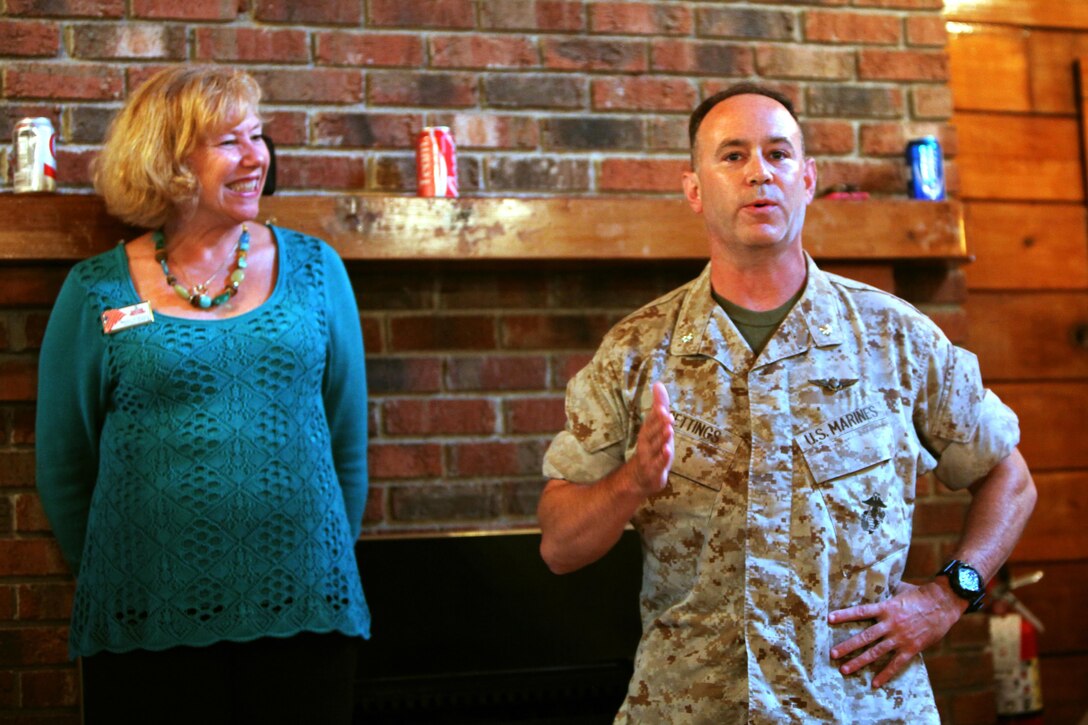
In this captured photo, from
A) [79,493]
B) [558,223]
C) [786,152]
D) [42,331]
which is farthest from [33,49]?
[786,152]

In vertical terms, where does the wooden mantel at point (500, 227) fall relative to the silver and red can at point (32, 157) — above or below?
below

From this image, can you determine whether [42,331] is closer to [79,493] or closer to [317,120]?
[79,493]

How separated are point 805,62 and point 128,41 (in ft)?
4.87

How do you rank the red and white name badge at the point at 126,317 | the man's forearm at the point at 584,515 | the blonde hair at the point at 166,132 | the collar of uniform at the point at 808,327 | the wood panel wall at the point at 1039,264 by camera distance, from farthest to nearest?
the wood panel wall at the point at 1039,264 → the blonde hair at the point at 166,132 → the red and white name badge at the point at 126,317 → the collar of uniform at the point at 808,327 → the man's forearm at the point at 584,515

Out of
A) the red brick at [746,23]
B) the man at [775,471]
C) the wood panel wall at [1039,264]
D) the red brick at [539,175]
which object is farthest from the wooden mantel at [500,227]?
the man at [775,471]

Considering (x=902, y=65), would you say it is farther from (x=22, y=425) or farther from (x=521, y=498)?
(x=22, y=425)

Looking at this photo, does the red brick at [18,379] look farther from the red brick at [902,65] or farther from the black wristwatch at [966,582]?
the red brick at [902,65]

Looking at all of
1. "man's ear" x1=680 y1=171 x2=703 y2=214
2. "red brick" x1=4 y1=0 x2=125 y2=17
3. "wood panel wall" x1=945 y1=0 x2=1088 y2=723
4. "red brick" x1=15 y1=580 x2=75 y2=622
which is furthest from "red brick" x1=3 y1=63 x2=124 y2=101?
"wood panel wall" x1=945 y1=0 x2=1088 y2=723

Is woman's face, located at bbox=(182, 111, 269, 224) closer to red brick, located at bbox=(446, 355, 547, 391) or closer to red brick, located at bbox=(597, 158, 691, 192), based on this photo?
red brick, located at bbox=(446, 355, 547, 391)

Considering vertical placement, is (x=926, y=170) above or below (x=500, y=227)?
above

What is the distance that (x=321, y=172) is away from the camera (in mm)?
2422

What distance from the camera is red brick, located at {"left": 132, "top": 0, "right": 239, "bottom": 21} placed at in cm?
238

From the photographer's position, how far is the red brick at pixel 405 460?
2414mm

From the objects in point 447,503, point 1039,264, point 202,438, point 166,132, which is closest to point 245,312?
point 202,438
